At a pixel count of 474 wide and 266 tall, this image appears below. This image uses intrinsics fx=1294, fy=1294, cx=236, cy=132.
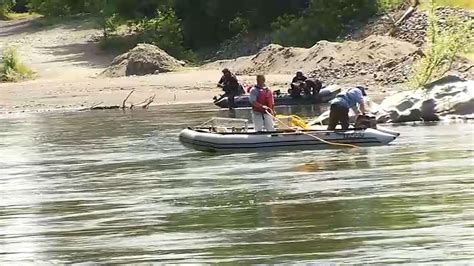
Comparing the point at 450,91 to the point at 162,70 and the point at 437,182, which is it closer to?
the point at 437,182

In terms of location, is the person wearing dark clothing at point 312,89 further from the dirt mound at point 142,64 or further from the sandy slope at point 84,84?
the dirt mound at point 142,64

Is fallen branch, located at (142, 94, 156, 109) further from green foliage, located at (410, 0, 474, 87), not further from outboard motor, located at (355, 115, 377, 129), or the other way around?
outboard motor, located at (355, 115, 377, 129)

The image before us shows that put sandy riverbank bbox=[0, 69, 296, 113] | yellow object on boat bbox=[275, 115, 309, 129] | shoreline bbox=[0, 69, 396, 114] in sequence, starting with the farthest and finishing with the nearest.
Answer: sandy riverbank bbox=[0, 69, 296, 113] → shoreline bbox=[0, 69, 396, 114] → yellow object on boat bbox=[275, 115, 309, 129]

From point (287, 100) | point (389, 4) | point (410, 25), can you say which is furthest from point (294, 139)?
point (389, 4)

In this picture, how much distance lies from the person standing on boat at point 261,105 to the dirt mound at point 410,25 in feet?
71.9

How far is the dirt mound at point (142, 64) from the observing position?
50.1 metres

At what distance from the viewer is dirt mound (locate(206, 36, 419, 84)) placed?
140 ft

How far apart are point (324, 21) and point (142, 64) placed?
818cm

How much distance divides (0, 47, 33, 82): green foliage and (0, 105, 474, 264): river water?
2357 centimetres

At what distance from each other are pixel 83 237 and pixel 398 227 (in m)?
3.60

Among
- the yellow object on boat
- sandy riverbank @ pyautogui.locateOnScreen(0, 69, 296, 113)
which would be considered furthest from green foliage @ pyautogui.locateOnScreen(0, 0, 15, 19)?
the yellow object on boat

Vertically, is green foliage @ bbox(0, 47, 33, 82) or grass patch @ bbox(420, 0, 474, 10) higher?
grass patch @ bbox(420, 0, 474, 10)

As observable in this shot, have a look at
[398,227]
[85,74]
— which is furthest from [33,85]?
[398,227]

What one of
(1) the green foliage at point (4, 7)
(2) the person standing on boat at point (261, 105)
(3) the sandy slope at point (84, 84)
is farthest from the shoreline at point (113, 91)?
(1) the green foliage at point (4, 7)
